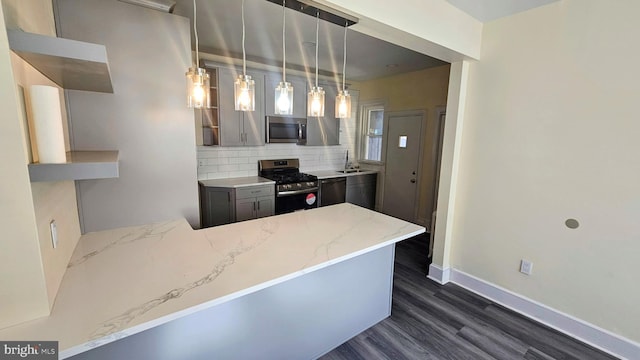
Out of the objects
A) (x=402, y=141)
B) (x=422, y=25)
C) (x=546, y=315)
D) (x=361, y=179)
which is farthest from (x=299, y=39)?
(x=546, y=315)

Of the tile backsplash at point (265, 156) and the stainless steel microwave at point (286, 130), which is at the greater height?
the stainless steel microwave at point (286, 130)

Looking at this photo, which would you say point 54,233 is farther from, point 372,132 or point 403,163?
point 372,132

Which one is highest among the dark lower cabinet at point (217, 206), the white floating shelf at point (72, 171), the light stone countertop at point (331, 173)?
the white floating shelf at point (72, 171)

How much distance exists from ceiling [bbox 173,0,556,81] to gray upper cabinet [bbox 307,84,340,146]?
15.1 inches

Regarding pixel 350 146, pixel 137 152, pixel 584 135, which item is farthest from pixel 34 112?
pixel 350 146

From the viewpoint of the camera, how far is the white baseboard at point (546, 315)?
2.01 m

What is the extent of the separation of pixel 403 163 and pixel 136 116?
153 inches

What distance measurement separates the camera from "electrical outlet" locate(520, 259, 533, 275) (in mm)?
2428

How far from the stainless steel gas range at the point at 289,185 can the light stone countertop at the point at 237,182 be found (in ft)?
0.62

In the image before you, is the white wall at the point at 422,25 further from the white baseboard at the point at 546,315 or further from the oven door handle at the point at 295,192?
the oven door handle at the point at 295,192

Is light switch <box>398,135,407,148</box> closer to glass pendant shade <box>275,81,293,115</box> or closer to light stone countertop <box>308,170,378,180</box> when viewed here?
→ light stone countertop <box>308,170,378,180</box>

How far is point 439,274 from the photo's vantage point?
3.01 metres

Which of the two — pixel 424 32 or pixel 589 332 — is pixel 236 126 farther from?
pixel 589 332

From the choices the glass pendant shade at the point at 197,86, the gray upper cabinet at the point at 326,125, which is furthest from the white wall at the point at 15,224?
the gray upper cabinet at the point at 326,125
